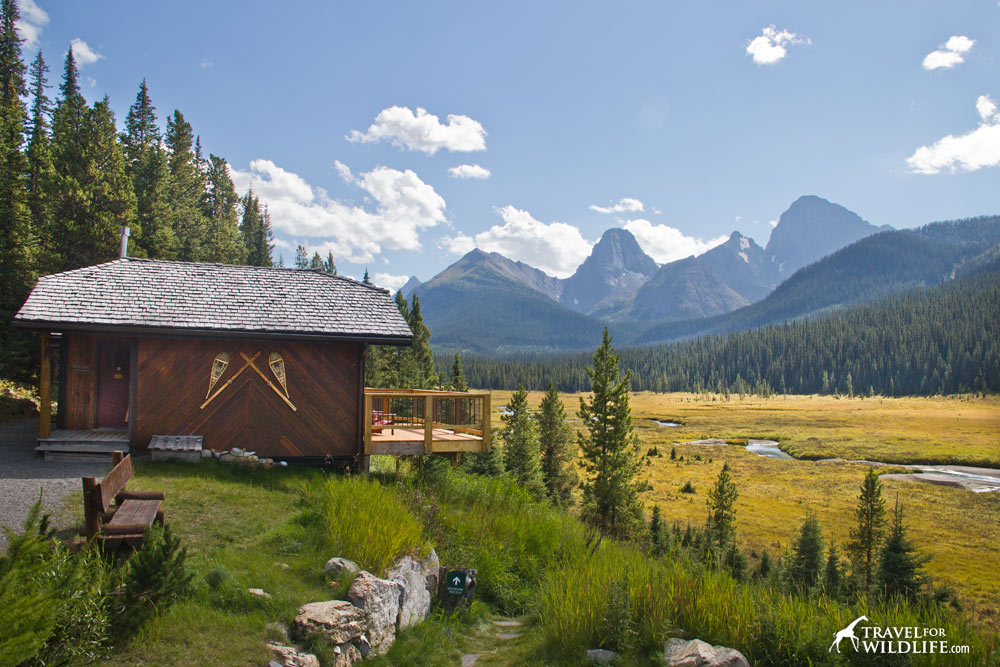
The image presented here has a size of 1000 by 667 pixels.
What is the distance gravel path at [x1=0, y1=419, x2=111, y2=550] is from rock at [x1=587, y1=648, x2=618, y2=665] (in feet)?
23.2

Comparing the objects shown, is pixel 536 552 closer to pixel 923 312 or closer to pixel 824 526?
pixel 824 526

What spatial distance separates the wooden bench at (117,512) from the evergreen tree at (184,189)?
38341 mm

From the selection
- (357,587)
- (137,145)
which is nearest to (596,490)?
(357,587)

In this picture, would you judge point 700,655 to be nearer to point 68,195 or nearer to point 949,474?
point 68,195

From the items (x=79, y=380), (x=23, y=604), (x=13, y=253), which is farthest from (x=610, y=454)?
(x=13, y=253)

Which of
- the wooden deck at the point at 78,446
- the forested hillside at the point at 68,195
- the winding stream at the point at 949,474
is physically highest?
the forested hillside at the point at 68,195

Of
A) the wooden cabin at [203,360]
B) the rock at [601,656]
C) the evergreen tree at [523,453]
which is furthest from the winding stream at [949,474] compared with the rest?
the rock at [601,656]

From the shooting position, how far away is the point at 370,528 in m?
8.02

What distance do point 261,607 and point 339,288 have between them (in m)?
10.1

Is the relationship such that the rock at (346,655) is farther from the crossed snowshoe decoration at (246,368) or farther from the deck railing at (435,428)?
the crossed snowshoe decoration at (246,368)

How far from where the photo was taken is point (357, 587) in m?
6.71

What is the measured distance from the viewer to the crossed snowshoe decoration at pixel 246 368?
1277 cm

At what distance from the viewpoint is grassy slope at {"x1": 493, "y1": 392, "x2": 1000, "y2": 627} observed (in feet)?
103

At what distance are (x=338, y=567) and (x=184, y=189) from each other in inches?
2028
